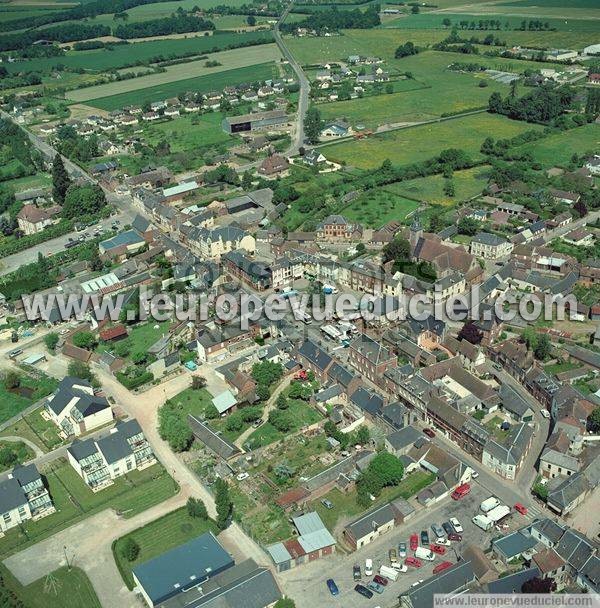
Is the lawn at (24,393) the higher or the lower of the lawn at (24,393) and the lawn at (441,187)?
the lower

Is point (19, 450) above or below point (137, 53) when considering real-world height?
below

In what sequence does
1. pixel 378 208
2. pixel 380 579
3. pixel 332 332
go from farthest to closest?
pixel 378 208 < pixel 332 332 < pixel 380 579

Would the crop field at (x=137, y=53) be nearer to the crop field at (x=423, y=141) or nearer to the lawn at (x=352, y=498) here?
the crop field at (x=423, y=141)

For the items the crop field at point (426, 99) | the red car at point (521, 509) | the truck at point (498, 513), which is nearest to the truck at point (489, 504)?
the truck at point (498, 513)

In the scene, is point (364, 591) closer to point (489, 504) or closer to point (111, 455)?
point (489, 504)

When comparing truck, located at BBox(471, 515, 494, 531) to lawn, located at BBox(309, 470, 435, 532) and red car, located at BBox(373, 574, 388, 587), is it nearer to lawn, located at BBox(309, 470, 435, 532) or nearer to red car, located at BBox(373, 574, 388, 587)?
lawn, located at BBox(309, 470, 435, 532)

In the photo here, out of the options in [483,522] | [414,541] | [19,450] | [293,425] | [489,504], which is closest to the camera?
[414,541]

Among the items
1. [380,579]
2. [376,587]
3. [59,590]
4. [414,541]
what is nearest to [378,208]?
[414,541]
